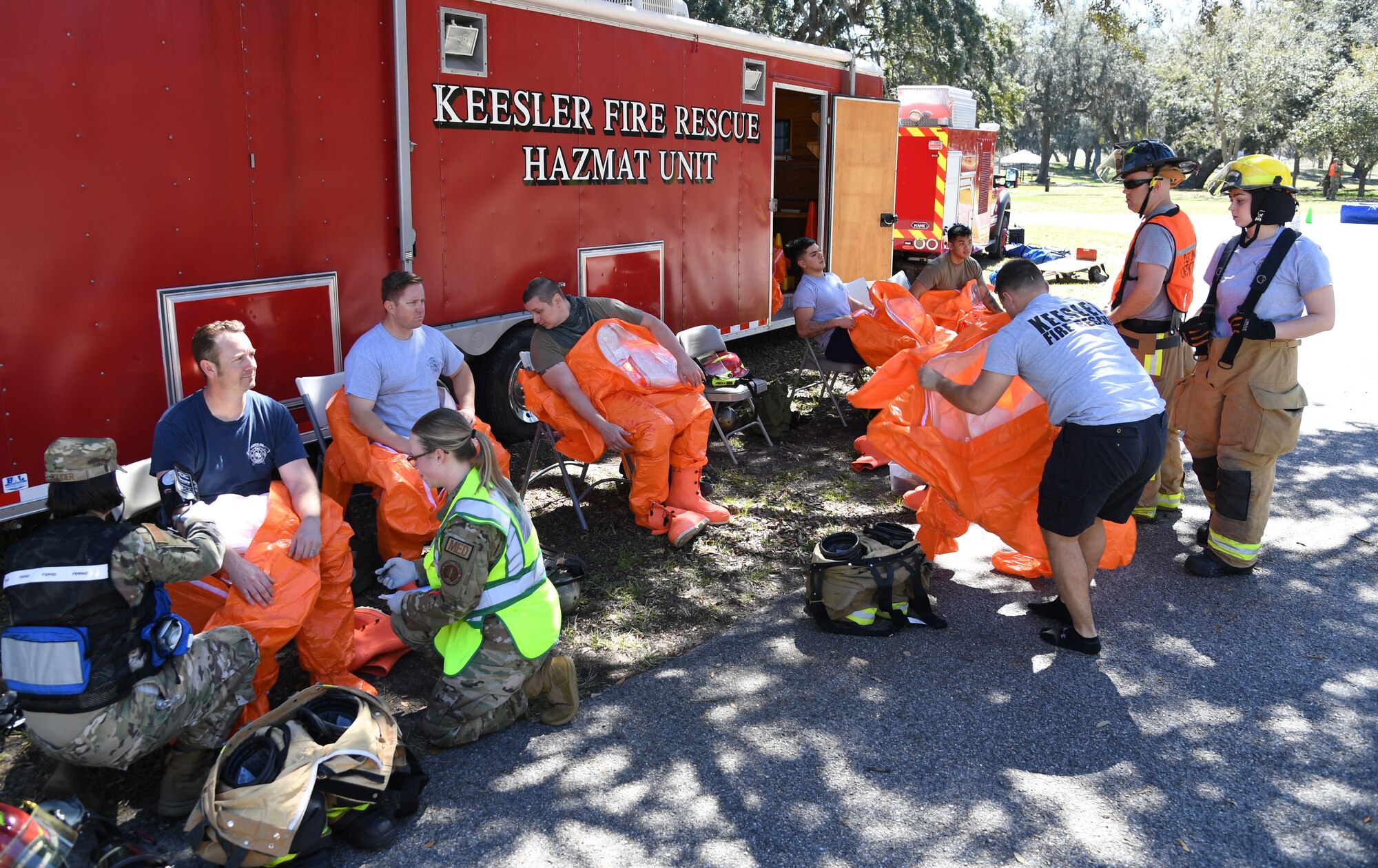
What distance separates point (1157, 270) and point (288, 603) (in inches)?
156

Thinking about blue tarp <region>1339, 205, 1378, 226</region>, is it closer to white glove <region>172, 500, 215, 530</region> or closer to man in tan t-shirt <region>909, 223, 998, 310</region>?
man in tan t-shirt <region>909, 223, 998, 310</region>

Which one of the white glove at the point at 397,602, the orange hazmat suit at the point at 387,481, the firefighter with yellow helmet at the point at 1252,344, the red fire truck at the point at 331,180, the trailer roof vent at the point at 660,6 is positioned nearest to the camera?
the white glove at the point at 397,602

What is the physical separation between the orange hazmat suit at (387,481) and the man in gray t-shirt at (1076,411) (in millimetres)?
2074

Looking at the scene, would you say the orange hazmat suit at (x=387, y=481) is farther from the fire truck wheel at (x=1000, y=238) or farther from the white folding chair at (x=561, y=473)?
the fire truck wheel at (x=1000, y=238)

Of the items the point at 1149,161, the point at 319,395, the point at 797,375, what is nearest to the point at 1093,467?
the point at 1149,161

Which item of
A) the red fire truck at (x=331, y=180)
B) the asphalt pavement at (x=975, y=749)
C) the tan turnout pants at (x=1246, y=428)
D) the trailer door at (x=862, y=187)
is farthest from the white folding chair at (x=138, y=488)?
the trailer door at (x=862, y=187)

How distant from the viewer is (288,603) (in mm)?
3369

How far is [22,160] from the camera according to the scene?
12.5ft

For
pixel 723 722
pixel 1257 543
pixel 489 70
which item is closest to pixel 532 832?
pixel 723 722

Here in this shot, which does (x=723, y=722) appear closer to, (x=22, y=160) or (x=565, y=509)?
(x=565, y=509)

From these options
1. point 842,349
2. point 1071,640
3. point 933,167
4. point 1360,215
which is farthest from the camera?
point 1360,215

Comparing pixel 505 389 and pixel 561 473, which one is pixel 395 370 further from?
pixel 505 389

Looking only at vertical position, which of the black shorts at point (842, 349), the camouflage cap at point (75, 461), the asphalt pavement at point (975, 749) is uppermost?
the camouflage cap at point (75, 461)

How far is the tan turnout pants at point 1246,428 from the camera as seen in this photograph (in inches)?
179
